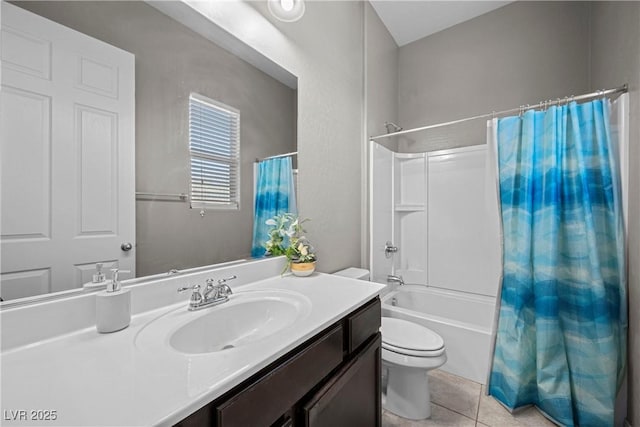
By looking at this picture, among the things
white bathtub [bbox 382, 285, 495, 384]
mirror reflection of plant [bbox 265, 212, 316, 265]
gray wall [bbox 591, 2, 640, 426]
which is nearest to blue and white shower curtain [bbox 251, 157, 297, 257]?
mirror reflection of plant [bbox 265, 212, 316, 265]

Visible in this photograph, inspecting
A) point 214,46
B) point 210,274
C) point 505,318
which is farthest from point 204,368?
point 505,318

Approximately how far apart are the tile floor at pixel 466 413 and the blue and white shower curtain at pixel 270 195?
48.2 inches

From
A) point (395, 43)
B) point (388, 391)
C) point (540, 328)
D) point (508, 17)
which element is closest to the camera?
point (540, 328)

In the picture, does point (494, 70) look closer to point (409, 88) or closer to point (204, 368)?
point (409, 88)

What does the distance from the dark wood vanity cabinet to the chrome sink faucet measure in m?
0.39

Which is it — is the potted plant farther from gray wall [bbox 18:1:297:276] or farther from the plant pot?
gray wall [bbox 18:1:297:276]

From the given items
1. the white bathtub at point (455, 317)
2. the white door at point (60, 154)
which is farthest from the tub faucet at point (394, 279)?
the white door at point (60, 154)

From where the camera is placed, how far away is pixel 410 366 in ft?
4.51

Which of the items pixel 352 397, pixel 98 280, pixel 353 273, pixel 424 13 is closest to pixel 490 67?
pixel 424 13

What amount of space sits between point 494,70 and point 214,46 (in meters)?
2.41

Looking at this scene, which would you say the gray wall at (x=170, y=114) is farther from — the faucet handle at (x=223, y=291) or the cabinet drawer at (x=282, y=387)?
the cabinet drawer at (x=282, y=387)

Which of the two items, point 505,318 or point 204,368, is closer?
point 204,368

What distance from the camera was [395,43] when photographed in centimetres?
275

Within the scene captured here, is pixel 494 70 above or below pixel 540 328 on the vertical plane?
above
